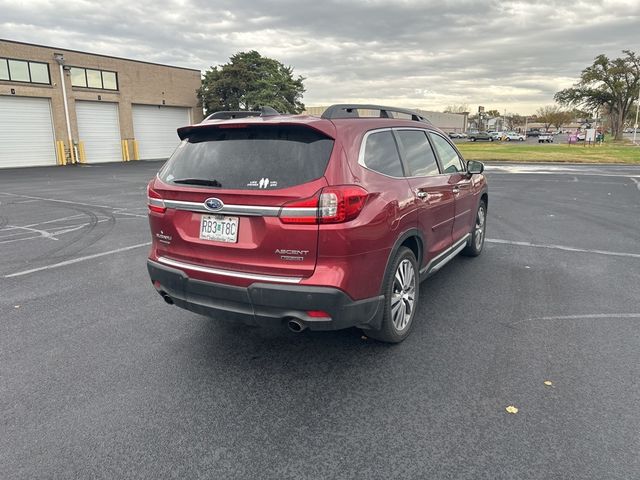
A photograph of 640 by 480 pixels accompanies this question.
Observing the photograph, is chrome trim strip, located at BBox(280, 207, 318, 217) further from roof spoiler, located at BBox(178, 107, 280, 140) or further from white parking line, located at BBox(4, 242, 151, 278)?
white parking line, located at BBox(4, 242, 151, 278)

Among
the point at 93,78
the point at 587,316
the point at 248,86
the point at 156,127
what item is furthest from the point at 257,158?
the point at 248,86

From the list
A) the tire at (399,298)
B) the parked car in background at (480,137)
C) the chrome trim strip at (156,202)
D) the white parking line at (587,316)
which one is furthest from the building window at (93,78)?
the parked car in background at (480,137)

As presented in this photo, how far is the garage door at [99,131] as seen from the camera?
29.7 meters

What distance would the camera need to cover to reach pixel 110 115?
31.1 m

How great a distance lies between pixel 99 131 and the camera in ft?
100

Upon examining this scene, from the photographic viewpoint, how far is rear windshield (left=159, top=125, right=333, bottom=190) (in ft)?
10.3

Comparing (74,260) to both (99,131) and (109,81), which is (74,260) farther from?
(109,81)

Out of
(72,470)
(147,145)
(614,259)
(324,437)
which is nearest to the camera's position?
(72,470)

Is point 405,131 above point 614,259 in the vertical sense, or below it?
above

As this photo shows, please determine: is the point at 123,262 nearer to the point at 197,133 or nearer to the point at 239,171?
the point at 197,133

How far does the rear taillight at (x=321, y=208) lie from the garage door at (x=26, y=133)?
28.8 m

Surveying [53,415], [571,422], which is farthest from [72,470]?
[571,422]

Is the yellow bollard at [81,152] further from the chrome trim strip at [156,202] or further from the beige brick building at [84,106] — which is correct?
the chrome trim strip at [156,202]

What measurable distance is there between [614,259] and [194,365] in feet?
18.5
